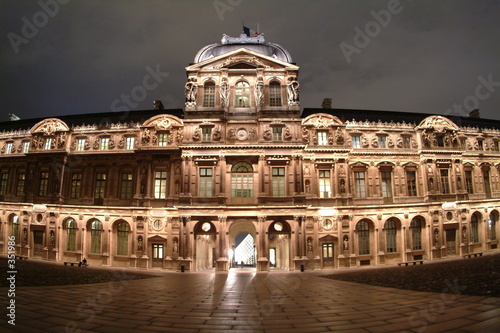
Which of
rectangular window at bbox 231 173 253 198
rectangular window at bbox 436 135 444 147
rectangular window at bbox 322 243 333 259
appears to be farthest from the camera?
rectangular window at bbox 436 135 444 147

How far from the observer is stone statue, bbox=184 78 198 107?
1147 inches

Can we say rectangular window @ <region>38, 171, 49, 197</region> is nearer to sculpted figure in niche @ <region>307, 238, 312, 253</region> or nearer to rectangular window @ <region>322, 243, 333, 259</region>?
sculpted figure in niche @ <region>307, 238, 312, 253</region>

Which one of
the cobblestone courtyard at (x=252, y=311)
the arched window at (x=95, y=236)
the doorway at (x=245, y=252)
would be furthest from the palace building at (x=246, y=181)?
the cobblestone courtyard at (x=252, y=311)

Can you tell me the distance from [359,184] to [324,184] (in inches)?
178

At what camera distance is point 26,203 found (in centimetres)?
3250

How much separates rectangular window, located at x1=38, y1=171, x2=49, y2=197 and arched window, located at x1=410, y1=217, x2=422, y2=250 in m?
42.1

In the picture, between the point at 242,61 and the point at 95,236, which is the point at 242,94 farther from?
the point at 95,236

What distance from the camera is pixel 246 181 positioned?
27.6m

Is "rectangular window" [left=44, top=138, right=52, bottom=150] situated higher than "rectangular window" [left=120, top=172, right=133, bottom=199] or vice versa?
"rectangular window" [left=44, top=138, right=52, bottom=150]

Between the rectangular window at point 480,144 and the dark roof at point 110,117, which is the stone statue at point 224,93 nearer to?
the dark roof at point 110,117

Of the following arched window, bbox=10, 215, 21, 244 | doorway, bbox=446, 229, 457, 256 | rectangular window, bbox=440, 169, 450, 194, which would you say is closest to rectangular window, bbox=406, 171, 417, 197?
rectangular window, bbox=440, 169, 450, 194

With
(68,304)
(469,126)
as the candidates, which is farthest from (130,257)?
(469,126)

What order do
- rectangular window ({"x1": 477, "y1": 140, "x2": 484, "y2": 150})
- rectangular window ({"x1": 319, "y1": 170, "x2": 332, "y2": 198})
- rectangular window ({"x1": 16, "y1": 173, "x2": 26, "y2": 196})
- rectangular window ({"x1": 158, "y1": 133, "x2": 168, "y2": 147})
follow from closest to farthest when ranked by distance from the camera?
rectangular window ({"x1": 319, "y1": 170, "x2": 332, "y2": 198}) → rectangular window ({"x1": 158, "y1": 133, "x2": 168, "y2": 147}) → rectangular window ({"x1": 16, "y1": 173, "x2": 26, "y2": 196}) → rectangular window ({"x1": 477, "y1": 140, "x2": 484, "y2": 150})

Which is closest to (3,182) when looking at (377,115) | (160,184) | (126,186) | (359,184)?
(126,186)
